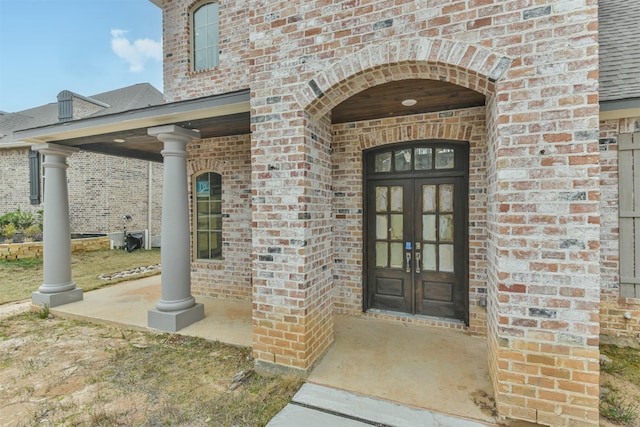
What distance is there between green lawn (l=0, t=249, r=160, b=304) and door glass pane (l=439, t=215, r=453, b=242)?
668 cm

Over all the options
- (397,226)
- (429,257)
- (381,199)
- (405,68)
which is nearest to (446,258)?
(429,257)

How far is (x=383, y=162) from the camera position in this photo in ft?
13.8

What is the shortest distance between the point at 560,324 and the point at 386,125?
2.84 metres

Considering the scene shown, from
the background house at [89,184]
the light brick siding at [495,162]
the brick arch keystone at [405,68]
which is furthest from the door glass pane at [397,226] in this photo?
the background house at [89,184]

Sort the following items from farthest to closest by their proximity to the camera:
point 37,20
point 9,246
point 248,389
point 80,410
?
point 37,20 → point 9,246 → point 248,389 → point 80,410

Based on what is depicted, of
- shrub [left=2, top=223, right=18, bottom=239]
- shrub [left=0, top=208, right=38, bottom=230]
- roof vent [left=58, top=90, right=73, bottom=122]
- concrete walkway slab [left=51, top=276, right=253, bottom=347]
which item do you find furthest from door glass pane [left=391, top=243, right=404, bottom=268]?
roof vent [left=58, top=90, right=73, bottom=122]

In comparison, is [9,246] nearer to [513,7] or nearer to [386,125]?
[386,125]

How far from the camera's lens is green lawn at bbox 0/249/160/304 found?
6245 millimetres

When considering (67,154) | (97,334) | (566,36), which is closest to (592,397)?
(566,36)

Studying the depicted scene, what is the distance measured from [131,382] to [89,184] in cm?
1130

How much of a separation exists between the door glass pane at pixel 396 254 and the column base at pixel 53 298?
545 cm

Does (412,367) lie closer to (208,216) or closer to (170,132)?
(170,132)

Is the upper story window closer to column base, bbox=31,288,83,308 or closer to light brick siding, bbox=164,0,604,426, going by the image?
light brick siding, bbox=164,0,604,426

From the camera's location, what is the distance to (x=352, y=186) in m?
4.20
